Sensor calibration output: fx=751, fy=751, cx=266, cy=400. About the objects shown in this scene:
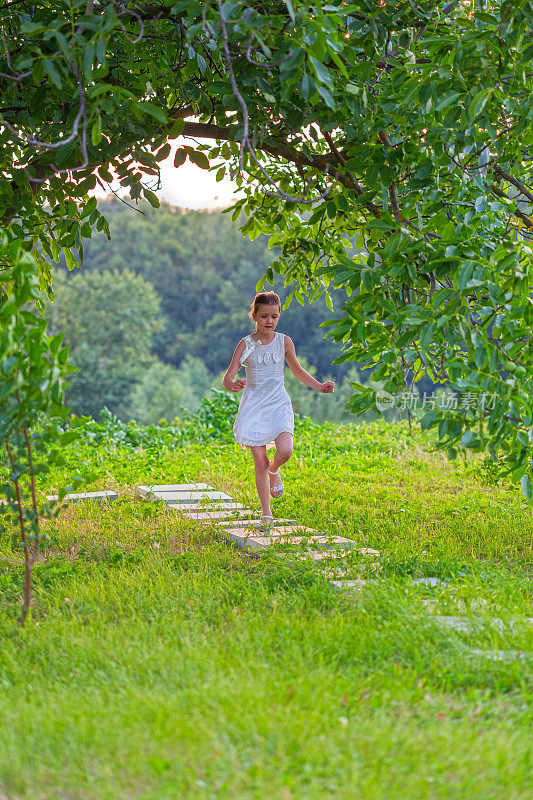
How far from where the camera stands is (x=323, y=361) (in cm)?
3369

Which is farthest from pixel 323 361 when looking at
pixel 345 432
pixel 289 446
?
pixel 289 446

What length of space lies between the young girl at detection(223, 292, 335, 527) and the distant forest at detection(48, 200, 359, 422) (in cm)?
2339

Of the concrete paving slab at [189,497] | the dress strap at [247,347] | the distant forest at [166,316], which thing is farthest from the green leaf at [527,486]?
the distant forest at [166,316]

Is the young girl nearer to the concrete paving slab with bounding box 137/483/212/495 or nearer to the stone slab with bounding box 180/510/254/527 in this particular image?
the stone slab with bounding box 180/510/254/527

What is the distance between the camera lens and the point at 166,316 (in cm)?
3538

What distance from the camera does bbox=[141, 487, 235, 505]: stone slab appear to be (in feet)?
20.9

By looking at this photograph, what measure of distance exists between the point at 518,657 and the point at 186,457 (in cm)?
608

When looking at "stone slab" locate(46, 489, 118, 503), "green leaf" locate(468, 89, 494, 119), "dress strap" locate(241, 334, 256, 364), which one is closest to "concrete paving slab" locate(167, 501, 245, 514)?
"stone slab" locate(46, 489, 118, 503)

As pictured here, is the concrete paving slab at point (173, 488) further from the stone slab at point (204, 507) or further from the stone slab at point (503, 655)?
the stone slab at point (503, 655)

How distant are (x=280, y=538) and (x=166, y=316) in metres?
31.2

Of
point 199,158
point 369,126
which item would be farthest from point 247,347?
point 369,126

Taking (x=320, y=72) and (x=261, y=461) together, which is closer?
(x=320, y=72)

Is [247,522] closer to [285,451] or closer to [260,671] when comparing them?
[285,451]

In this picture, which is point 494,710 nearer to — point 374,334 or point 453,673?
point 453,673
